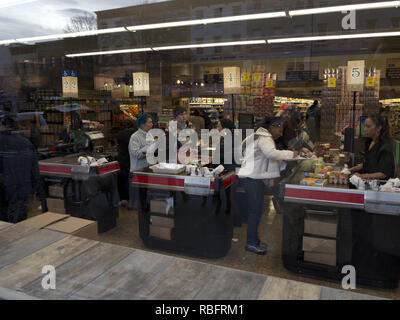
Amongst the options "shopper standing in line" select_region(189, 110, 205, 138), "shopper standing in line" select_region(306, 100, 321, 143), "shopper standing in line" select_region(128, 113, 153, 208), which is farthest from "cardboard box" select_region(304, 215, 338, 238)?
"shopper standing in line" select_region(189, 110, 205, 138)

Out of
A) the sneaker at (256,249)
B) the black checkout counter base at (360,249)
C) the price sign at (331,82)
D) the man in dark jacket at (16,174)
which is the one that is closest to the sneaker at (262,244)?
the sneaker at (256,249)

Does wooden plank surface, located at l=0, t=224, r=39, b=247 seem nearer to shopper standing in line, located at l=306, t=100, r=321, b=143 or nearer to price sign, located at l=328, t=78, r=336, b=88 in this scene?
shopper standing in line, located at l=306, t=100, r=321, b=143

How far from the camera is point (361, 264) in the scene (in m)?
2.99

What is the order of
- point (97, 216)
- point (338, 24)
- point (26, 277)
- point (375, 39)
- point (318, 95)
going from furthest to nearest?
1. point (318, 95)
2. point (375, 39)
3. point (338, 24)
4. point (97, 216)
5. point (26, 277)

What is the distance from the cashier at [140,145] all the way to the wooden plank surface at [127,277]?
3090mm

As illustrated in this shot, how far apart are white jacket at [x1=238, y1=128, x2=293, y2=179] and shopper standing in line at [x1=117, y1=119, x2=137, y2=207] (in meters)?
2.33

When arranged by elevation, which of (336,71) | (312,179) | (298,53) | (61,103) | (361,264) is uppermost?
(298,53)

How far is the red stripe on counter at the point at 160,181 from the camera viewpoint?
354 cm

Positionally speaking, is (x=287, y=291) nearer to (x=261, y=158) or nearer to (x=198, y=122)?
(x=261, y=158)

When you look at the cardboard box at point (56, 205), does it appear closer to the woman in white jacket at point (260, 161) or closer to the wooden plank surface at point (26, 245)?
the woman in white jacket at point (260, 161)
